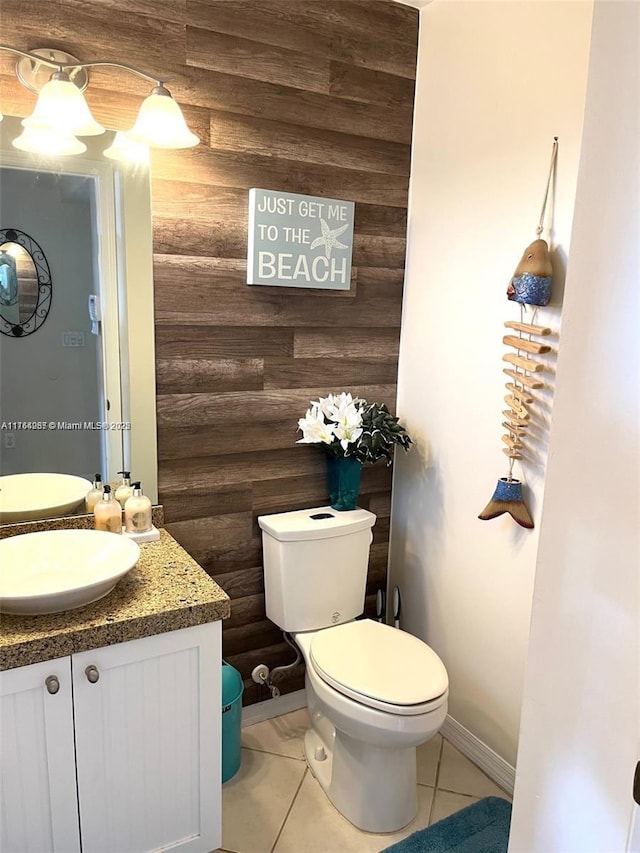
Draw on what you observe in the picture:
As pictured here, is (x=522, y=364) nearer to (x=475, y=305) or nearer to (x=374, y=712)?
(x=475, y=305)

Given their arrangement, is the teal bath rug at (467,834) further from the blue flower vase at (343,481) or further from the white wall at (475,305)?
the blue flower vase at (343,481)

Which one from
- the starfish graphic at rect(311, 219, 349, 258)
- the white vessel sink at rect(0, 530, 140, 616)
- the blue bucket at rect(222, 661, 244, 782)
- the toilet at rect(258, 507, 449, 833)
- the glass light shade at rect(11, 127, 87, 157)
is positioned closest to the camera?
the white vessel sink at rect(0, 530, 140, 616)

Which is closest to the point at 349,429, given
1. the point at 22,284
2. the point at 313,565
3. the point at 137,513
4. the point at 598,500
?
the point at 313,565

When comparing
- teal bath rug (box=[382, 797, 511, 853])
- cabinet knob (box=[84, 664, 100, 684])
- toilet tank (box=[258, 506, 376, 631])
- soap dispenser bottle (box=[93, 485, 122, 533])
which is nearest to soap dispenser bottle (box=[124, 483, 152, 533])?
soap dispenser bottle (box=[93, 485, 122, 533])

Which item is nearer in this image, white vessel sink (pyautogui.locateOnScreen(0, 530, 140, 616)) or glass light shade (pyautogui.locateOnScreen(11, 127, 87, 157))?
white vessel sink (pyautogui.locateOnScreen(0, 530, 140, 616))

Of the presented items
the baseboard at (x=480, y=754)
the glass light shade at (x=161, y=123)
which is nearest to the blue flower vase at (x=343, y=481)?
the baseboard at (x=480, y=754)

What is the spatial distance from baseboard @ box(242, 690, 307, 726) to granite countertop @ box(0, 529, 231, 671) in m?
0.96

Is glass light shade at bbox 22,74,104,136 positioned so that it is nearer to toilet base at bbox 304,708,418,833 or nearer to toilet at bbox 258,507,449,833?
toilet at bbox 258,507,449,833

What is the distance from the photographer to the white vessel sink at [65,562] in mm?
1502

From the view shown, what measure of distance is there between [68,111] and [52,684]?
1391 millimetres

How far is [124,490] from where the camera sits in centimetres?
201

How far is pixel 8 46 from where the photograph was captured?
5.41 feet

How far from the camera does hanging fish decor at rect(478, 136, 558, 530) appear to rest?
1.83 m

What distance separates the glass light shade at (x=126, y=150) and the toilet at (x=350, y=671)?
1.23 metres
